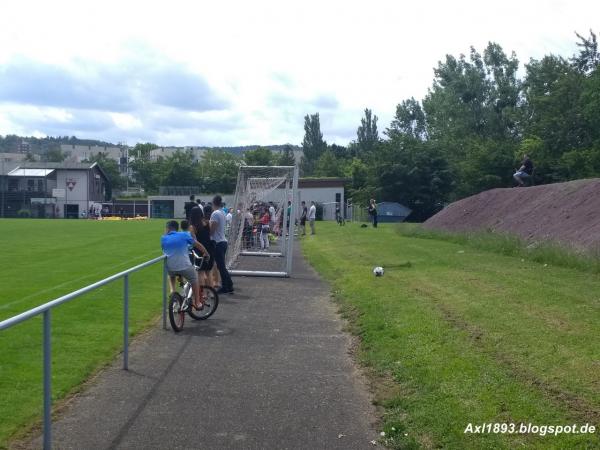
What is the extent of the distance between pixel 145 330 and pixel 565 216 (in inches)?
538

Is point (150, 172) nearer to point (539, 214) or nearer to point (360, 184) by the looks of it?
point (360, 184)

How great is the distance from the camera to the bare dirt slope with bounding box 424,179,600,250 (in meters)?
18.5

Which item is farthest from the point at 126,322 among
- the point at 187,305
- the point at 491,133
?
the point at 491,133

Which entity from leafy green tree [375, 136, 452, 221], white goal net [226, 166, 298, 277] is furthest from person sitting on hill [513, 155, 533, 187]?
leafy green tree [375, 136, 452, 221]

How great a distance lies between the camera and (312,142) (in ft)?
433

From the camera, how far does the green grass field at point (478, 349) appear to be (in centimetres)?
590

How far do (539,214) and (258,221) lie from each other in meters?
8.77

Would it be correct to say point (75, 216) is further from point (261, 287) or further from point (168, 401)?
point (168, 401)

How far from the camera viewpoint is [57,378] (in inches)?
279

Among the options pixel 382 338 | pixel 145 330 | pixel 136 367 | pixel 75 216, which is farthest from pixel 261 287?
pixel 75 216

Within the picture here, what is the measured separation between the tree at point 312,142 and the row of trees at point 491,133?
4532 centimetres

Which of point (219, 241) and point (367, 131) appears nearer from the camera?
point (219, 241)

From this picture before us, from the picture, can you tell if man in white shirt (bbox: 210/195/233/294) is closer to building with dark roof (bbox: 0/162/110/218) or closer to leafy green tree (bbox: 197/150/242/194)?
building with dark roof (bbox: 0/162/110/218)

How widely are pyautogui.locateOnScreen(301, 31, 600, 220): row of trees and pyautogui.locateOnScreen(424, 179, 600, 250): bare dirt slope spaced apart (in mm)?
17708
